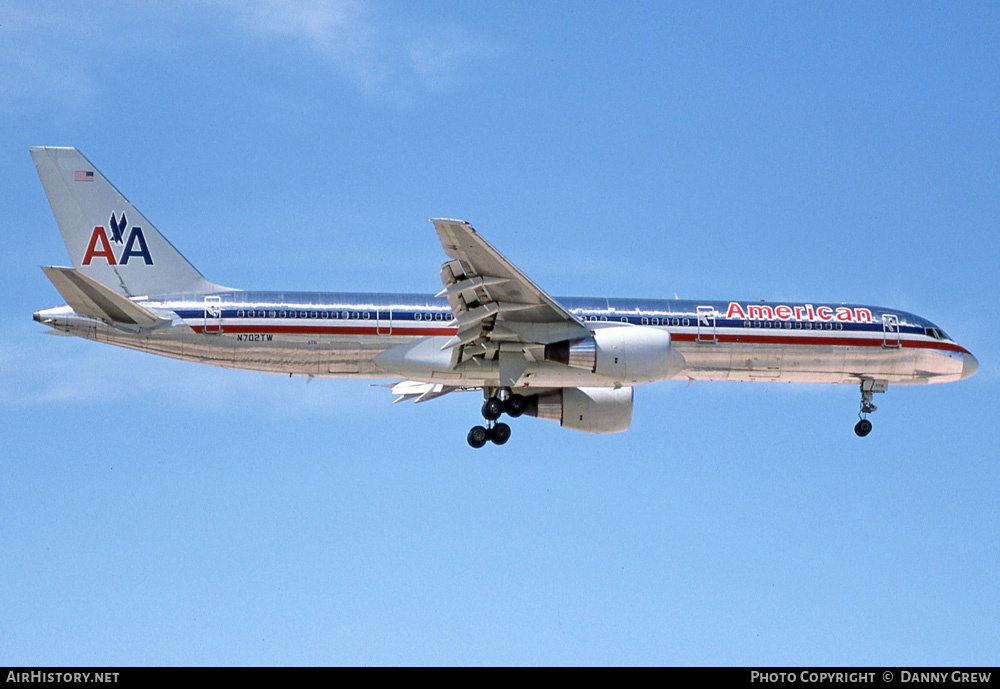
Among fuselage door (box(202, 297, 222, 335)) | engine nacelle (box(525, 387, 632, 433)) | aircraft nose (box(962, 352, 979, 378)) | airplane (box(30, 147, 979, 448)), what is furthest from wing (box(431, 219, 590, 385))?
aircraft nose (box(962, 352, 979, 378))

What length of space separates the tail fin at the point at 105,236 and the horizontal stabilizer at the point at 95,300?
245 centimetres

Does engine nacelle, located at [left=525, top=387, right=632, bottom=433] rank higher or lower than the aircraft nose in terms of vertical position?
lower

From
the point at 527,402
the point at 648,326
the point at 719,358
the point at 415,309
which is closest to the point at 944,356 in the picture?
the point at 719,358

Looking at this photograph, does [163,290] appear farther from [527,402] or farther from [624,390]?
[624,390]

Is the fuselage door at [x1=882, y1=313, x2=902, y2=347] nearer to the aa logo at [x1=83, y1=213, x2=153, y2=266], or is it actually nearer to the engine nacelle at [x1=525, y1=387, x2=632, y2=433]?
the engine nacelle at [x1=525, y1=387, x2=632, y2=433]

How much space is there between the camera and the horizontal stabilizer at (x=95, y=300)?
3350 cm

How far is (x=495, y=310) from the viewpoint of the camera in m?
35.7

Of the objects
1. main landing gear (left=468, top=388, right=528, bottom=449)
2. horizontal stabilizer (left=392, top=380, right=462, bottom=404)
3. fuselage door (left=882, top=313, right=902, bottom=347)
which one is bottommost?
main landing gear (left=468, top=388, right=528, bottom=449)

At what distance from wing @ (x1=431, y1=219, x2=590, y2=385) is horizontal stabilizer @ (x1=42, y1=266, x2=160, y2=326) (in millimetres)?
8153

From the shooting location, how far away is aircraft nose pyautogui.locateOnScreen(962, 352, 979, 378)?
41500 millimetres

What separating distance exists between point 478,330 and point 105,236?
11468mm

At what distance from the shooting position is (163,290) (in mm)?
38000

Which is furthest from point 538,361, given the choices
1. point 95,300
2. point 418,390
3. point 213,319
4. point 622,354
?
point 95,300
